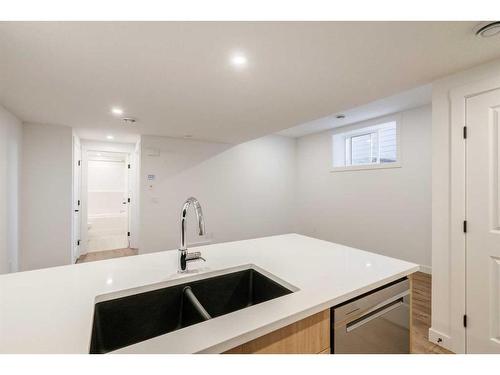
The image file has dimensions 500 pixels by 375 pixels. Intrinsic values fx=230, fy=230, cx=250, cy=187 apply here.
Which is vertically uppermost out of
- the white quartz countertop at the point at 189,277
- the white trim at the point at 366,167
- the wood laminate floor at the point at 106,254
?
the white trim at the point at 366,167

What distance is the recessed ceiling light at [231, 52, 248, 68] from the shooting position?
1518 mm

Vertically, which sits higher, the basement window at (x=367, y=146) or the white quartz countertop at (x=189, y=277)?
the basement window at (x=367, y=146)

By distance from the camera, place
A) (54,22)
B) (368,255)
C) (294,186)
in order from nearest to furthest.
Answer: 1. (54,22)
2. (368,255)
3. (294,186)

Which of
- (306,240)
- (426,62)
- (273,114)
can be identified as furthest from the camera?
(273,114)

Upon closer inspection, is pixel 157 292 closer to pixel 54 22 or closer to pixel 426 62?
pixel 54 22

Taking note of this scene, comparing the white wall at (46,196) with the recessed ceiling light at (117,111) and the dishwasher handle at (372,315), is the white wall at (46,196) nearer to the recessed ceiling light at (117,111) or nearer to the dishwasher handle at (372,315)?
the recessed ceiling light at (117,111)

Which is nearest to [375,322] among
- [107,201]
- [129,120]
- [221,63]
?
[221,63]

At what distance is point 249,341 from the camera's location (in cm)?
74

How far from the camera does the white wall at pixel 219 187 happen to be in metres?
4.20

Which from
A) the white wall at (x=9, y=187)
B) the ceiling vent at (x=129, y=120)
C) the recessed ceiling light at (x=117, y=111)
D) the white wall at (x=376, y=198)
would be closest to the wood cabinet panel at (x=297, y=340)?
the recessed ceiling light at (x=117, y=111)

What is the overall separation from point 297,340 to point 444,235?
67.9 inches

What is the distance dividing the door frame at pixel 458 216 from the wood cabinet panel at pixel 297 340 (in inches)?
60.2

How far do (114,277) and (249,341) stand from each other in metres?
0.76
